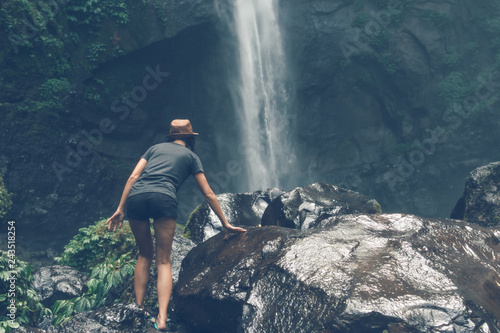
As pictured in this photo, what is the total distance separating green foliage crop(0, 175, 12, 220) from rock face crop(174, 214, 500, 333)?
780 centimetres

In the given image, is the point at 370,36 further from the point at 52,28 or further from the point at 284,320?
the point at 284,320

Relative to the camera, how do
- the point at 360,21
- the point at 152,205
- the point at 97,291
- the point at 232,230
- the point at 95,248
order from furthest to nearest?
1. the point at 360,21
2. the point at 95,248
3. the point at 97,291
4. the point at 232,230
5. the point at 152,205

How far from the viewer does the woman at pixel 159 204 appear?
3889 millimetres

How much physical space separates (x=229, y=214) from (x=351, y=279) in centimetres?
457

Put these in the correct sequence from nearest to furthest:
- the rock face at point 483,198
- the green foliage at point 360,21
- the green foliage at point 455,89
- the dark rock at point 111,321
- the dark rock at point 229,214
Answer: the dark rock at point 111,321, the rock face at point 483,198, the dark rock at point 229,214, the green foliage at point 455,89, the green foliage at point 360,21

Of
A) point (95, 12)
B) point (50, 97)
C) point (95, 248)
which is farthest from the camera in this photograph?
point (95, 12)

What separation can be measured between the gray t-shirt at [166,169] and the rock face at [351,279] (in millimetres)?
1100

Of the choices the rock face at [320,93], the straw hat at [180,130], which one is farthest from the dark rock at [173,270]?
the rock face at [320,93]

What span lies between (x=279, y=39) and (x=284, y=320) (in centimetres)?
1508

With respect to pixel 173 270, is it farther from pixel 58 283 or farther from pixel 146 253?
pixel 58 283

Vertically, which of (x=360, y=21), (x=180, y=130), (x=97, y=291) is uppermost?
(x=360, y=21)

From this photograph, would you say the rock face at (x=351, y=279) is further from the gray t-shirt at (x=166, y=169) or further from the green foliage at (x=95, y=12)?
the green foliage at (x=95, y=12)

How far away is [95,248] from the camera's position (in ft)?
23.6

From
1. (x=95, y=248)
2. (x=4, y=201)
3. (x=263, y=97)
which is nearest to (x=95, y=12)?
(x=4, y=201)
